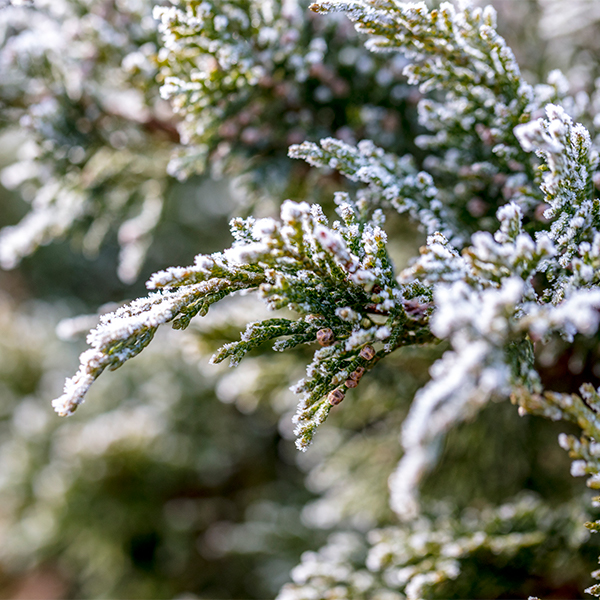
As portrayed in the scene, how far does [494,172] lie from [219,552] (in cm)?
259

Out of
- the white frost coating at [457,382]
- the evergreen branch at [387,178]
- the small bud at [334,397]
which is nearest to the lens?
the white frost coating at [457,382]

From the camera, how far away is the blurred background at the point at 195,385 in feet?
5.40

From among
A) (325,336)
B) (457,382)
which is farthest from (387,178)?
(457,382)

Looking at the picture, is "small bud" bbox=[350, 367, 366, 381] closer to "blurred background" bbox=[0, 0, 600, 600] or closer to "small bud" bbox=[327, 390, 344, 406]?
Answer: "small bud" bbox=[327, 390, 344, 406]

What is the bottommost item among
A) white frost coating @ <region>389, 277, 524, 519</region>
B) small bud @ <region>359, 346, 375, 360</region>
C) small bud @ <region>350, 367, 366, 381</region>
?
white frost coating @ <region>389, 277, 524, 519</region>

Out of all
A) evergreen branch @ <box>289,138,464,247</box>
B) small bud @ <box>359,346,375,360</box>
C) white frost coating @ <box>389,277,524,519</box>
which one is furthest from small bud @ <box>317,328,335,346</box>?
evergreen branch @ <box>289,138,464,247</box>

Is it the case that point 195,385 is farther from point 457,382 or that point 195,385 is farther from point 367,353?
point 457,382

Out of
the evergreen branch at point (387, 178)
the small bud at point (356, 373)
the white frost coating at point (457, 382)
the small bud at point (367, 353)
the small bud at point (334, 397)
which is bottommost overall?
the white frost coating at point (457, 382)

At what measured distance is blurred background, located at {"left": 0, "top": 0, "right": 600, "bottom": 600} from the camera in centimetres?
165

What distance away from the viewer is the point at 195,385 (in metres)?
2.96

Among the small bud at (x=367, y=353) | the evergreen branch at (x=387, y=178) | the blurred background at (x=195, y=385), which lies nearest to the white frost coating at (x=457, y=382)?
the small bud at (x=367, y=353)

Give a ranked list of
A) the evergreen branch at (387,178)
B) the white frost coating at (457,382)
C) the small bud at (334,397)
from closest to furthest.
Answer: the white frost coating at (457,382), the small bud at (334,397), the evergreen branch at (387,178)

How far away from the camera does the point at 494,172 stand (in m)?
1.33

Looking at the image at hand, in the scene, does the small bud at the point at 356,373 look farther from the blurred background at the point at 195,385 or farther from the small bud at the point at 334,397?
the blurred background at the point at 195,385
